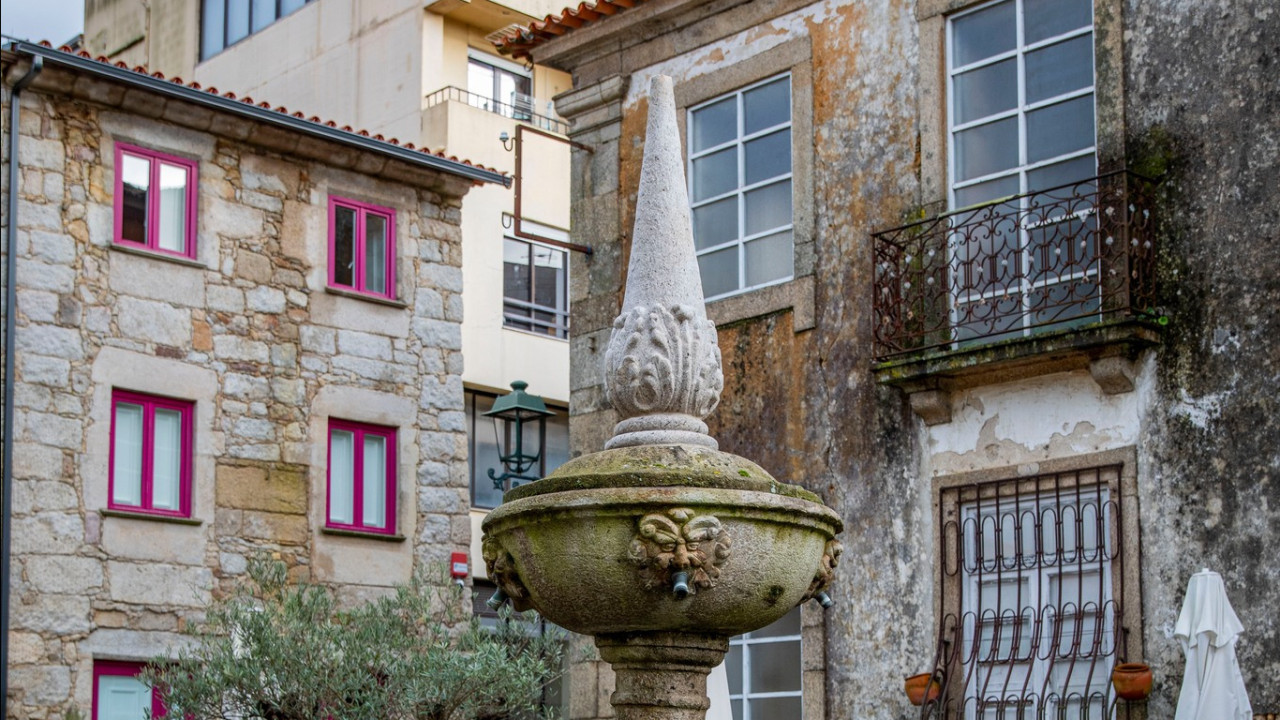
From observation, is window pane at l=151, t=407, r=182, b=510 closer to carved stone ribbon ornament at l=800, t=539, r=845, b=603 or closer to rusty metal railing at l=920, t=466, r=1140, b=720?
rusty metal railing at l=920, t=466, r=1140, b=720

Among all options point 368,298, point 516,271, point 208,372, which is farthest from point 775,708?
point 516,271

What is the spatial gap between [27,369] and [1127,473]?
891 centimetres

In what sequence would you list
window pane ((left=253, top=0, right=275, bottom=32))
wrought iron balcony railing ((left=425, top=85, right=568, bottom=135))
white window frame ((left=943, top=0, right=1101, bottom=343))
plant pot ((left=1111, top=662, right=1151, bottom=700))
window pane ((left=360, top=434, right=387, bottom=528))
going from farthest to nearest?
window pane ((left=253, top=0, right=275, bottom=32)) → wrought iron balcony railing ((left=425, top=85, right=568, bottom=135)) → window pane ((left=360, top=434, right=387, bottom=528)) → white window frame ((left=943, top=0, right=1101, bottom=343)) → plant pot ((left=1111, top=662, right=1151, bottom=700))

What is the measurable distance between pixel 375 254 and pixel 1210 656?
10383mm

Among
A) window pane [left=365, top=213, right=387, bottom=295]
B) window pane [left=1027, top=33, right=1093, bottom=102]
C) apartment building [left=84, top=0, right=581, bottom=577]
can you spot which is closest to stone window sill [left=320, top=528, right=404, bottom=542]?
window pane [left=365, top=213, right=387, bottom=295]

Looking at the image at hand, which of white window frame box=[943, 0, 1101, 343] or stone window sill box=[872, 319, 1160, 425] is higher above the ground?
white window frame box=[943, 0, 1101, 343]

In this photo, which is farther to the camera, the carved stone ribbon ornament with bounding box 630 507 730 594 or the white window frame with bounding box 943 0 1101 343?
the white window frame with bounding box 943 0 1101 343

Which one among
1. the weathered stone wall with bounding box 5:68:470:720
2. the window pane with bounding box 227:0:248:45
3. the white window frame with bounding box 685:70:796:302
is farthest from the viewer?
the window pane with bounding box 227:0:248:45

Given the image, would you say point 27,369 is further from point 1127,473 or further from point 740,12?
point 1127,473

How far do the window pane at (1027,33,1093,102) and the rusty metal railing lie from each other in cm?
226

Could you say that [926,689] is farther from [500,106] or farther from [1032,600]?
[500,106]

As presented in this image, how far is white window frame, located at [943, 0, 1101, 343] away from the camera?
36.1 ft

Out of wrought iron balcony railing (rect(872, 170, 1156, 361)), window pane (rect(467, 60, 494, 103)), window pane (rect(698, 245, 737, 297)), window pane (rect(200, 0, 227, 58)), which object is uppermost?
window pane (rect(200, 0, 227, 58))

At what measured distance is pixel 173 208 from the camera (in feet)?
55.0
